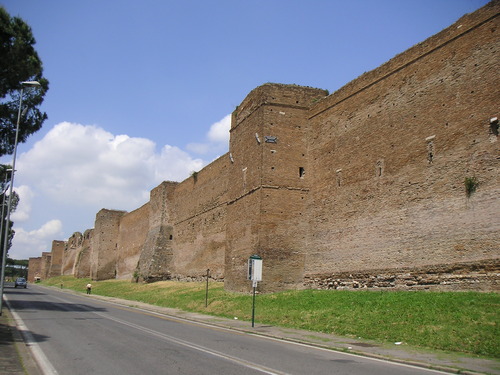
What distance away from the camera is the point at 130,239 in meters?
57.4

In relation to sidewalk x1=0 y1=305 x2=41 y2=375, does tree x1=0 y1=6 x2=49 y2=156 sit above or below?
above

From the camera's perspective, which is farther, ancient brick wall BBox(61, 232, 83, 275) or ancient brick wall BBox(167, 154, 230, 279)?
ancient brick wall BBox(61, 232, 83, 275)

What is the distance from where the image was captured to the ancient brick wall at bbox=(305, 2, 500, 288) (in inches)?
607

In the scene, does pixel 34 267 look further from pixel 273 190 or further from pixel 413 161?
pixel 413 161

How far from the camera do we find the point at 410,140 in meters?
18.5

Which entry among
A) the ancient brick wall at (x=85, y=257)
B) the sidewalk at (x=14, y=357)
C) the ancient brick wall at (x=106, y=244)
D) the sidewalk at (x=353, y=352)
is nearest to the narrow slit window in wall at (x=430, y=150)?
the sidewalk at (x=353, y=352)

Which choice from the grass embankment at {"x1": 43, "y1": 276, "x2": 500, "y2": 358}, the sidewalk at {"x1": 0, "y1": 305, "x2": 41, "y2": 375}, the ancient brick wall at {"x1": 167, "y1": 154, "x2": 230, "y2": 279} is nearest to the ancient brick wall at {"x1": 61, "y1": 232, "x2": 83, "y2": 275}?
the ancient brick wall at {"x1": 167, "y1": 154, "x2": 230, "y2": 279}

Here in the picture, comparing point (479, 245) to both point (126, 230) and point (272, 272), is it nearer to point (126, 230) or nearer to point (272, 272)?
point (272, 272)

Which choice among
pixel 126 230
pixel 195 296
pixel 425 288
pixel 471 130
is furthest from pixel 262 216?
pixel 126 230

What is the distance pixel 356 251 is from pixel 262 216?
5.12 metres

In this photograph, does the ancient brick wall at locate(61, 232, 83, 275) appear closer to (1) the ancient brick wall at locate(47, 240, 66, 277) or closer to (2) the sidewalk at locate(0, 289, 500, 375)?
(1) the ancient brick wall at locate(47, 240, 66, 277)

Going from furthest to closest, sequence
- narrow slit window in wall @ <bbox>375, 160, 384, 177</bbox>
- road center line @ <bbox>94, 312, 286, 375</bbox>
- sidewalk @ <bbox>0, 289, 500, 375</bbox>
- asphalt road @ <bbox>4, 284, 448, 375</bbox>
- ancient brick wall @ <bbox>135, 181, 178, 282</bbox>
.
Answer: ancient brick wall @ <bbox>135, 181, 178, 282</bbox>, narrow slit window in wall @ <bbox>375, 160, 384, 177</bbox>, sidewalk @ <bbox>0, 289, 500, 375</bbox>, asphalt road @ <bbox>4, 284, 448, 375</bbox>, road center line @ <bbox>94, 312, 286, 375</bbox>

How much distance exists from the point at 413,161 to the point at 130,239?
44.5m

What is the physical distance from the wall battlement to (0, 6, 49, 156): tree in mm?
10616
